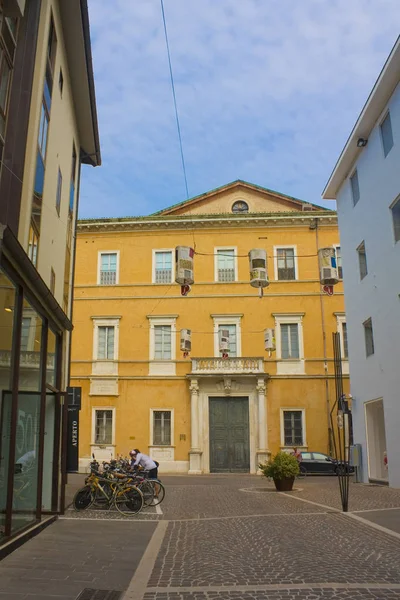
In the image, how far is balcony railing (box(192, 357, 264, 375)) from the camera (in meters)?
32.1

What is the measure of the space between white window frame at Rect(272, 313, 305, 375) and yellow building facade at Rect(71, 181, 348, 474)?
0.20 feet

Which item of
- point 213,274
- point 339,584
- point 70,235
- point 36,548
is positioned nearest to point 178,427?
point 213,274

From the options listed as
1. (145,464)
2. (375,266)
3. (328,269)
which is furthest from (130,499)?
(375,266)

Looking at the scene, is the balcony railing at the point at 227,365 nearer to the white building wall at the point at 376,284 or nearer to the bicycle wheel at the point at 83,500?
the white building wall at the point at 376,284

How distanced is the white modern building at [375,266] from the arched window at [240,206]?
1217 centimetres

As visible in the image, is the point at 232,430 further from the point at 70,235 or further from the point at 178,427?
the point at 70,235

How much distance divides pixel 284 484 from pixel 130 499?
23.8 ft

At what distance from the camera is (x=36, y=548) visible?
831 cm

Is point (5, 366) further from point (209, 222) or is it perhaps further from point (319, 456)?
point (209, 222)

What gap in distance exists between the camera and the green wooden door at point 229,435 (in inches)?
1236

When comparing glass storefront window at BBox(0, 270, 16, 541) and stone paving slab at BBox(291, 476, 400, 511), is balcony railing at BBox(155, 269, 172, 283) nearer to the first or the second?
stone paving slab at BBox(291, 476, 400, 511)

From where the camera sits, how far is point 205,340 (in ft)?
109

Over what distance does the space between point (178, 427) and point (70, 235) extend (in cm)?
1703

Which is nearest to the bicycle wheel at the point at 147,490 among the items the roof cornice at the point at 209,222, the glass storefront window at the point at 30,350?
the glass storefront window at the point at 30,350
